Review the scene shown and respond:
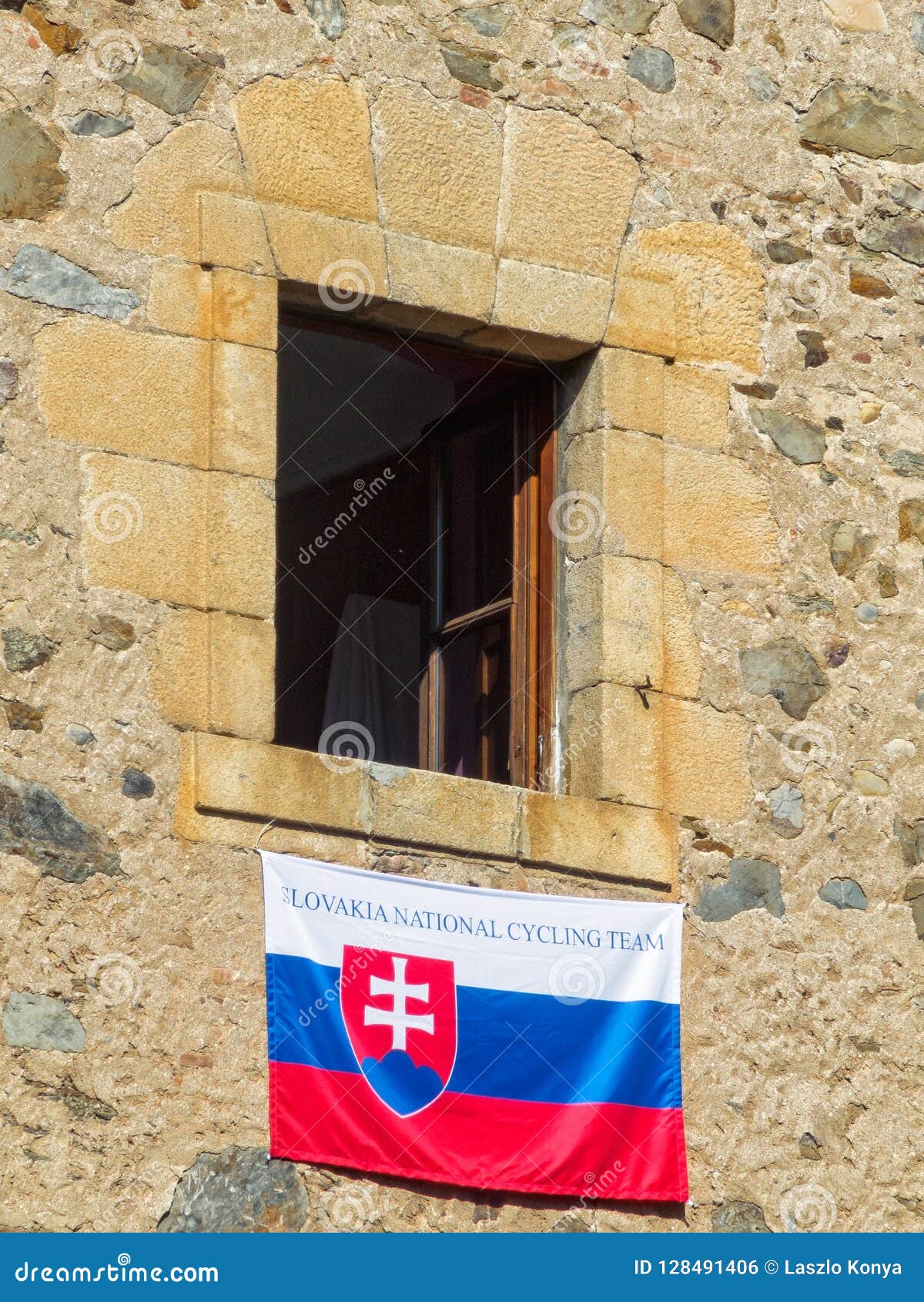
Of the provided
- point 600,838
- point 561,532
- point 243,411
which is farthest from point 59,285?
point 600,838

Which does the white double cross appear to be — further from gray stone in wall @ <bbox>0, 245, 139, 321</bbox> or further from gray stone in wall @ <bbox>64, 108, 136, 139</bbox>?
gray stone in wall @ <bbox>64, 108, 136, 139</bbox>

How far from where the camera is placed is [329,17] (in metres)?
6.16

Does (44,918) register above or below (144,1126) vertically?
above

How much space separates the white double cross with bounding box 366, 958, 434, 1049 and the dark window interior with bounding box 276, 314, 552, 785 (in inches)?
27.2

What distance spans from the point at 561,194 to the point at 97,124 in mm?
1176

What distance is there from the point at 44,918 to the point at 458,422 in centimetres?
186

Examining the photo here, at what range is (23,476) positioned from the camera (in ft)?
18.2

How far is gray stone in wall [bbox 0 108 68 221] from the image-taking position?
18.7 feet

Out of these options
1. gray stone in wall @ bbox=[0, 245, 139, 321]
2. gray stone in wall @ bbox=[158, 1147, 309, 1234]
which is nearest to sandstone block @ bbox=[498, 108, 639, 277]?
gray stone in wall @ bbox=[0, 245, 139, 321]

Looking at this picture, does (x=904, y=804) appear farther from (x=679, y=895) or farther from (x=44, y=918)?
(x=44, y=918)

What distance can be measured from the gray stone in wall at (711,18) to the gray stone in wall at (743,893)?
6.93 feet

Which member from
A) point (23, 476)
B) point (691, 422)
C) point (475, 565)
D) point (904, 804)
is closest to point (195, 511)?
point (23, 476)

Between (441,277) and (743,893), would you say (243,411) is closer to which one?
(441,277)

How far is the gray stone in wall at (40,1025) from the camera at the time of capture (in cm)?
521
